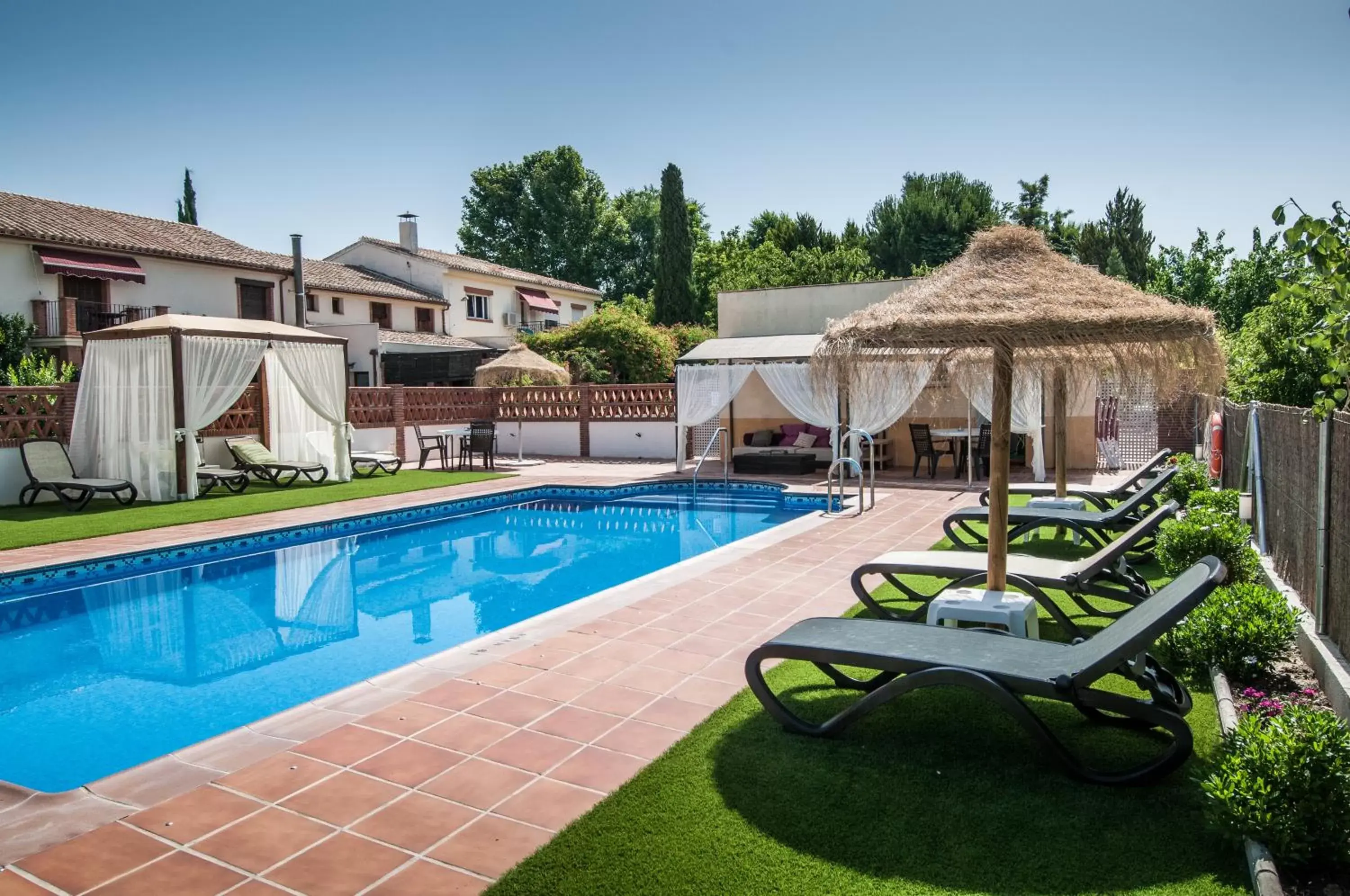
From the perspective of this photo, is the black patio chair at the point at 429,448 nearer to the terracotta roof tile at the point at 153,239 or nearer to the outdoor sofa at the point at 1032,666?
the terracotta roof tile at the point at 153,239

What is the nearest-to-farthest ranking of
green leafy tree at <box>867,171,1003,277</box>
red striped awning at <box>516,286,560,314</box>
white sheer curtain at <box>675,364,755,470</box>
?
white sheer curtain at <box>675,364,755,470</box>, red striped awning at <box>516,286,560,314</box>, green leafy tree at <box>867,171,1003,277</box>

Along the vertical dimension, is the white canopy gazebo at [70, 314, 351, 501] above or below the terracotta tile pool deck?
above

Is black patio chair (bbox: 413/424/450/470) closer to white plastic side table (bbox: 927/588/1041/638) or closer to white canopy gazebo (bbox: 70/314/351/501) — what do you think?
white canopy gazebo (bbox: 70/314/351/501)

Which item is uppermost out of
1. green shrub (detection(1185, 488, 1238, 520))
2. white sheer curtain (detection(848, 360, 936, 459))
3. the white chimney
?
the white chimney

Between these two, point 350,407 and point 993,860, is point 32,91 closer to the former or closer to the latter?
point 350,407

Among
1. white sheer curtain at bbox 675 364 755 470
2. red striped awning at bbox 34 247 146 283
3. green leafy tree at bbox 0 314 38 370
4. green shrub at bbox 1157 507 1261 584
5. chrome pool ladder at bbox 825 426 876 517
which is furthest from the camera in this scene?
red striped awning at bbox 34 247 146 283

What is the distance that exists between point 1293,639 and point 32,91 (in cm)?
1468

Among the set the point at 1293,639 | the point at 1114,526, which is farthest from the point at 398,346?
the point at 1293,639

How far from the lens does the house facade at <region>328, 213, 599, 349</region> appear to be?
33.6 metres

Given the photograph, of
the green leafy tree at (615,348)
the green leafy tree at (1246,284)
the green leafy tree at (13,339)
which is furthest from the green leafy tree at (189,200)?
the green leafy tree at (1246,284)

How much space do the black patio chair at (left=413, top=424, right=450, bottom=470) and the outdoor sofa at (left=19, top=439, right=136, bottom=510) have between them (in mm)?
5445

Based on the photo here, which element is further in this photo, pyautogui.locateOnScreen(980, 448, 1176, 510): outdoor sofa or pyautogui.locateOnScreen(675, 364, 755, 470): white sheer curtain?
pyautogui.locateOnScreen(675, 364, 755, 470): white sheer curtain

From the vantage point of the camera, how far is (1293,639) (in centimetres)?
486

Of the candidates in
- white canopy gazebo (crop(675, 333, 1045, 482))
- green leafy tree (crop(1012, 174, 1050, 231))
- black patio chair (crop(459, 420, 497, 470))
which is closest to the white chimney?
black patio chair (crop(459, 420, 497, 470))
